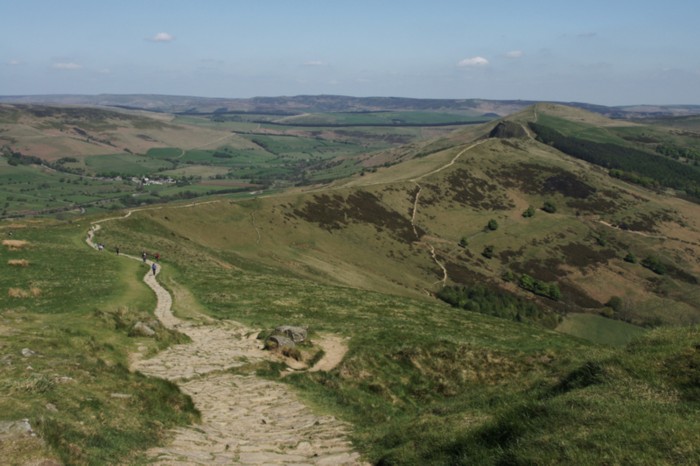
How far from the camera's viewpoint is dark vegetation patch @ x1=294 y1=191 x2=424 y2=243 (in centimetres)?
14400

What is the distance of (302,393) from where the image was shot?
82.3 feet

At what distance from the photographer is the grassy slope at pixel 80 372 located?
1527cm

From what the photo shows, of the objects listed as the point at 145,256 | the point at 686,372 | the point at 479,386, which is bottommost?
the point at 145,256

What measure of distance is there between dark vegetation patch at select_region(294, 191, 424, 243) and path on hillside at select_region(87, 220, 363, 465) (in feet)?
356

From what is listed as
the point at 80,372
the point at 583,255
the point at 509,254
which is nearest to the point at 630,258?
the point at 583,255

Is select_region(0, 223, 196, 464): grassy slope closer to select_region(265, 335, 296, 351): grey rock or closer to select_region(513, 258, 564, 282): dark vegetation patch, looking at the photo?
select_region(265, 335, 296, 351): grey rock

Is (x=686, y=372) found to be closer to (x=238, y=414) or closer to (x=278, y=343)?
(x=238, y=414)

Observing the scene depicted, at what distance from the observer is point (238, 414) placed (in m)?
22.0

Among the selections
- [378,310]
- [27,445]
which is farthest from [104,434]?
[378,310]

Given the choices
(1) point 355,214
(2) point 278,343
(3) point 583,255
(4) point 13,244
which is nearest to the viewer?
(2) point 278,343

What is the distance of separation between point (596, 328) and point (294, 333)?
115878 millimetres

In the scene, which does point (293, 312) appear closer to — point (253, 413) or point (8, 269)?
point (253, 413)

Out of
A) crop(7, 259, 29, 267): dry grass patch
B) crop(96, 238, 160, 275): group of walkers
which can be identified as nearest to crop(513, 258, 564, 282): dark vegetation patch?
crop(96, 238, 160, 275): group of walkers

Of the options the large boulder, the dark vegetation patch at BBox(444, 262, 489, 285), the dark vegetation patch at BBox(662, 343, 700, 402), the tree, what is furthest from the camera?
the tree
